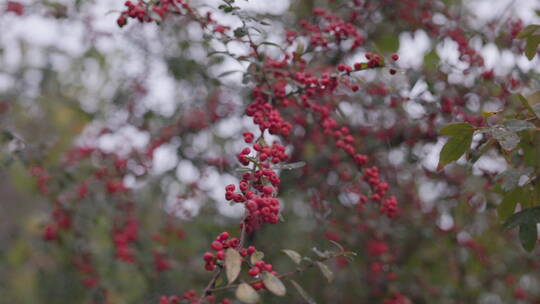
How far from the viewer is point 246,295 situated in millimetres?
1061

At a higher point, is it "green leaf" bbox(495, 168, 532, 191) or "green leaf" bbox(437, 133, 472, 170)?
"green leaf" bbox(437, 133, 472, 170)

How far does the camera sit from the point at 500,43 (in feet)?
7.91

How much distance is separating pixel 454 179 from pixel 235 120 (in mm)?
1351

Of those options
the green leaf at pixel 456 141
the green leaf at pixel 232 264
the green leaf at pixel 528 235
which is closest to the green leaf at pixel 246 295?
the green leaf at pixel 232 264

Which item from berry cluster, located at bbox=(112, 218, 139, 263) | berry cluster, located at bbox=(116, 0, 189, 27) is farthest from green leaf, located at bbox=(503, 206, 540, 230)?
berry cluster, located at bbox=(112, 218, 139, 263)

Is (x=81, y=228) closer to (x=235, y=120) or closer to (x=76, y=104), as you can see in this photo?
(x=76, y=104)

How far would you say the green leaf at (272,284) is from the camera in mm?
1111

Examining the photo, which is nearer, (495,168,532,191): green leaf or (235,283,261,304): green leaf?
(235,283,261,304): green leaf

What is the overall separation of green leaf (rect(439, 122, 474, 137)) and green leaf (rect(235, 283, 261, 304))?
2.39ft

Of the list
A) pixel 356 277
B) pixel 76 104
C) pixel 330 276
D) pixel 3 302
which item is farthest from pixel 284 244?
pixel 3 302

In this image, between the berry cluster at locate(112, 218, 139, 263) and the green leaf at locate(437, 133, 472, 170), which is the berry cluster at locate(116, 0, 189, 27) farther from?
the berry cluster at locate(112, 218, 139, 263)

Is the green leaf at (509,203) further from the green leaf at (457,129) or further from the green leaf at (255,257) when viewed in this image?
the green leaf at (255,257)

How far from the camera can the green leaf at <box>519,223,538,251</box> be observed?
1553 mm

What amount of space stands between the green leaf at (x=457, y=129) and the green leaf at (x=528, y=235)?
38 cm
